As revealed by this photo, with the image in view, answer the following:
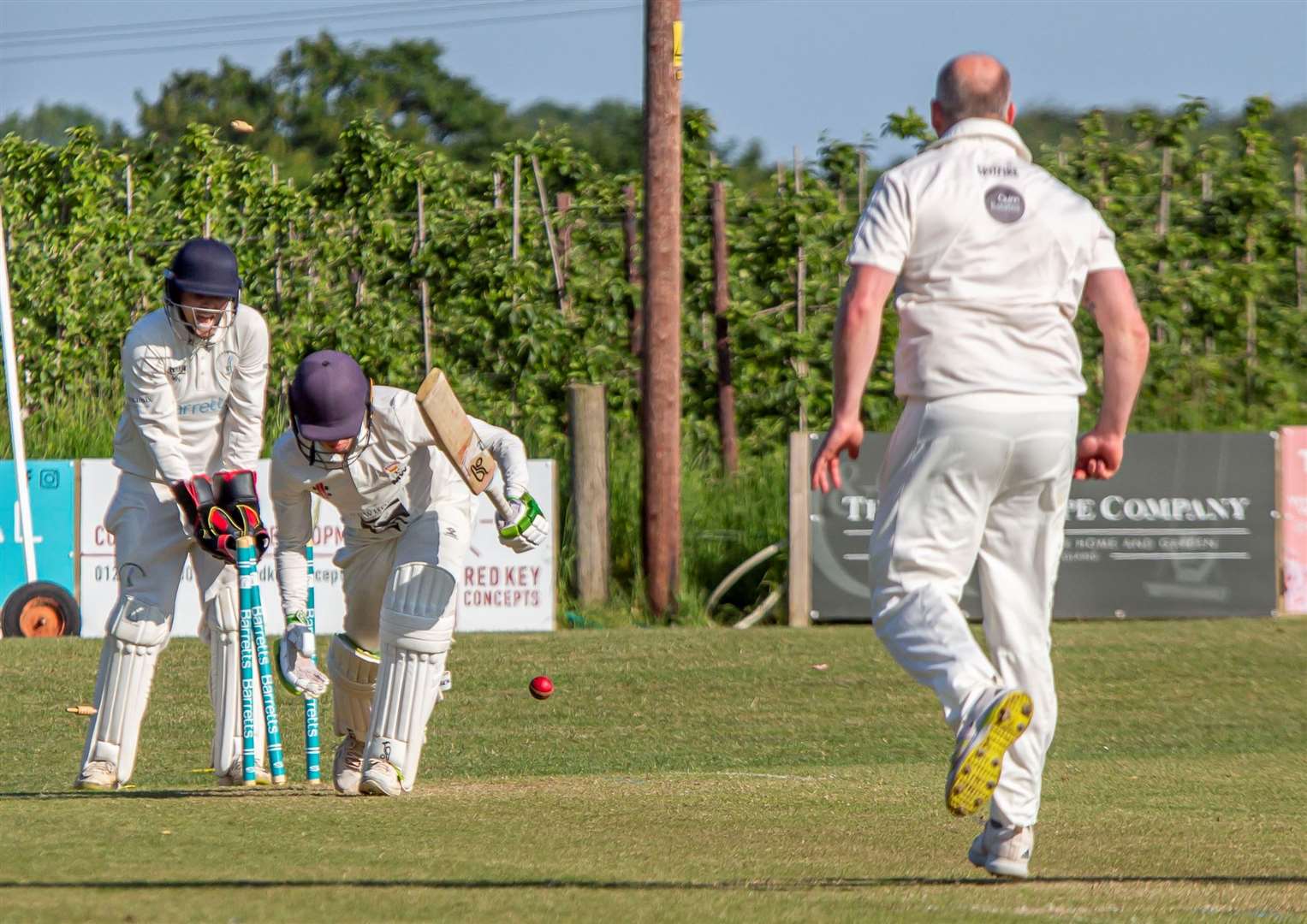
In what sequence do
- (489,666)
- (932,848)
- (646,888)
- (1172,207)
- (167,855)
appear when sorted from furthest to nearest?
1. (1172,207)
2. (489,666)
3. (932,848)
4. (167,855)
5. (646,888)

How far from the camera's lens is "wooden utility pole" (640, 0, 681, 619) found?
51.1 feet

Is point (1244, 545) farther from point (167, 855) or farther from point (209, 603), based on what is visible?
point (167, 855)

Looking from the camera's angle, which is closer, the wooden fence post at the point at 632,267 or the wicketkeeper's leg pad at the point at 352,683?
the wicketkeeper's leg pad at the point at 352,683

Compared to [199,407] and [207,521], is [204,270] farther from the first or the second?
[207,521]

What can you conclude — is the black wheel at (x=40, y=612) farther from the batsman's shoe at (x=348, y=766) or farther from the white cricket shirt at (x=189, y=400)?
the batsman's shoe at (x=348, y=766)

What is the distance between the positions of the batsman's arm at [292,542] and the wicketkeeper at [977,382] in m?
2.84

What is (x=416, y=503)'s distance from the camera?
7215 mm

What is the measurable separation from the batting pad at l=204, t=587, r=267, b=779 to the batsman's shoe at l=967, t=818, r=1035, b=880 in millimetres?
3576

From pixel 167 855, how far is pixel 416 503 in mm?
2158

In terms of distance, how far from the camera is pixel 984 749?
457 centimetres

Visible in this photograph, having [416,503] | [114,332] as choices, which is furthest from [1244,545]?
[114,332]

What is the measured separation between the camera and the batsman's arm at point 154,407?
295 inches

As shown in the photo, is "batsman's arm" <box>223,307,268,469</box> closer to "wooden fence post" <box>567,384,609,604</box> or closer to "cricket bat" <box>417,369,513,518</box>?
"cricket bat" <box>417,369,513,518</box>

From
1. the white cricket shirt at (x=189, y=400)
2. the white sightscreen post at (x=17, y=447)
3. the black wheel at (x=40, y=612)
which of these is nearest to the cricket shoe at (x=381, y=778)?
the white cricket shirt at (x=189, y=400)
